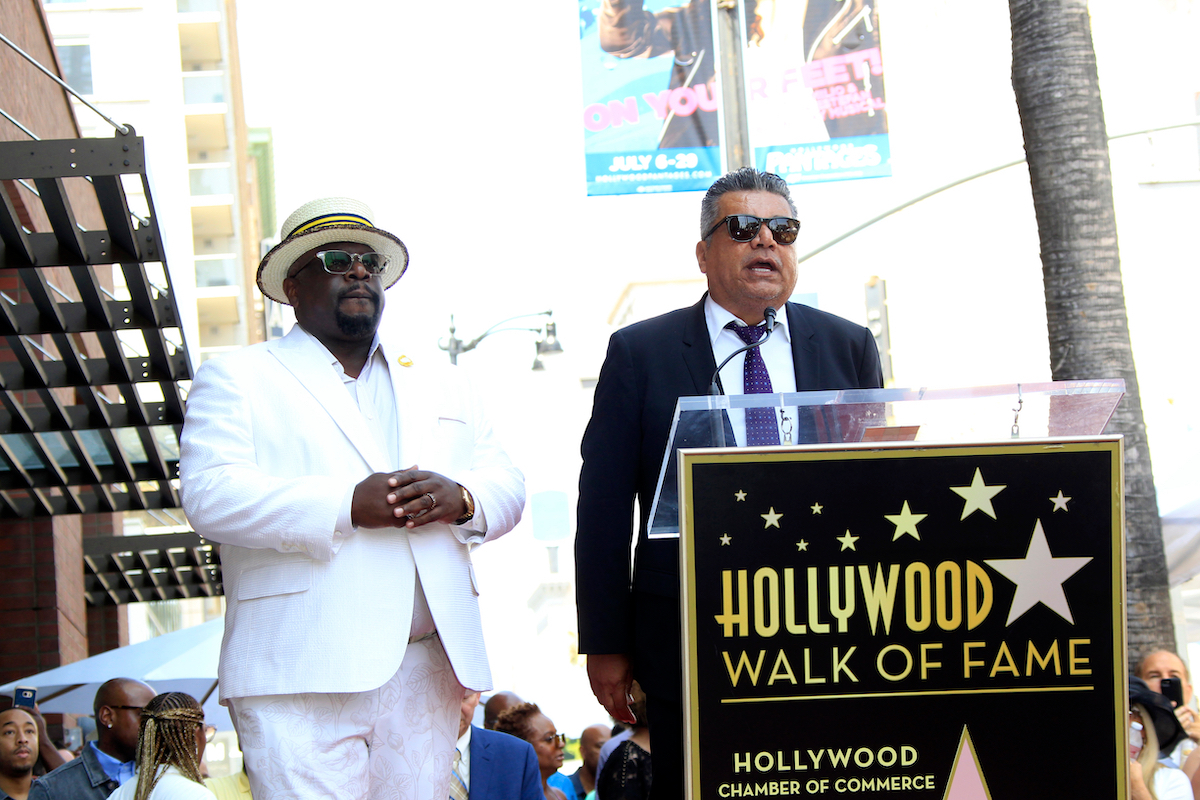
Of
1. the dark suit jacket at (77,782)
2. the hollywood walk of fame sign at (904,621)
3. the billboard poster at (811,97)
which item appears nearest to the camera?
the hollywood walk of fame sign at (904,621)

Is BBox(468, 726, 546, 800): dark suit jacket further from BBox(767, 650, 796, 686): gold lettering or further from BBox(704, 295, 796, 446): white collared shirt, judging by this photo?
BBox(767, 650, 796, 686): gold lettering

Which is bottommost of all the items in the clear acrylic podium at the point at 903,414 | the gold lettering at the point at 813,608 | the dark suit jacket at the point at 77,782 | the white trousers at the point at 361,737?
the dark suit jacket at the point at 77,782

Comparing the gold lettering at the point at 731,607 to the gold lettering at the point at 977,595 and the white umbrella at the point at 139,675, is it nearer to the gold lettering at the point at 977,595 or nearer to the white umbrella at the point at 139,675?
the gold lettering at the point at 977,595

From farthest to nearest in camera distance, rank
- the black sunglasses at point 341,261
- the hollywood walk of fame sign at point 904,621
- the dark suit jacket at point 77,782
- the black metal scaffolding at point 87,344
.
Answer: the black metal scaffolding at point 87,344, the dark suit jacket at point 77,782, the black sunglasses at point 341,261, the hollywood walk of fame sign at point 904,621

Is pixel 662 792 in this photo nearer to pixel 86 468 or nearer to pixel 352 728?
pixel 352 728

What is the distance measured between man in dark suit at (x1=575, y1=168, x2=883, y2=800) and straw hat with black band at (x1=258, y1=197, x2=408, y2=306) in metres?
0.80

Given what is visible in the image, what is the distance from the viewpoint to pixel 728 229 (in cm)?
379

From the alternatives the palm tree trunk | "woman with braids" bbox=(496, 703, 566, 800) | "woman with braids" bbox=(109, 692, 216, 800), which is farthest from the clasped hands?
the palm tree trunk

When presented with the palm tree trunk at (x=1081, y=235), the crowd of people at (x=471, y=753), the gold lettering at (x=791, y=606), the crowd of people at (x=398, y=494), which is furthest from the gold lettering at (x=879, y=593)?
the palm tree trunk at (x=1081, y=235)

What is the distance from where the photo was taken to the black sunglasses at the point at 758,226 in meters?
3.74

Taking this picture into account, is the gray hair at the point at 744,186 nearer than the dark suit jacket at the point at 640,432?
No

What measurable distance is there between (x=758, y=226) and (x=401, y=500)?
1.30 m

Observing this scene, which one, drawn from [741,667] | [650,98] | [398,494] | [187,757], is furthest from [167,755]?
[650,98]

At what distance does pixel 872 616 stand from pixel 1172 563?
23.8 ft
